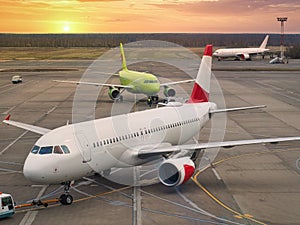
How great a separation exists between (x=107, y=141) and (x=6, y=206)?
7577 mm

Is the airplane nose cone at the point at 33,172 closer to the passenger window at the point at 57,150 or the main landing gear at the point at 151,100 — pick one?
the passenger window at the point at 57,150

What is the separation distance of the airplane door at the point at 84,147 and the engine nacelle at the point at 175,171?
518 cm

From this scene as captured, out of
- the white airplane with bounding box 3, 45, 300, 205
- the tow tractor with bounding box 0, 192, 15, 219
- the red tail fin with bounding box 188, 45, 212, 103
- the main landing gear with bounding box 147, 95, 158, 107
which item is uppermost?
the red tail fin with bounding box 188, 45, 212, 103

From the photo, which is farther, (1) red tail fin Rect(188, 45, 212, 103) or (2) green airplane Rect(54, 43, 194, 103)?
(2) green airplane Rect(54, 43, 194, 103)


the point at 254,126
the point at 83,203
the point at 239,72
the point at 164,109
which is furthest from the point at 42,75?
the point at 83,203

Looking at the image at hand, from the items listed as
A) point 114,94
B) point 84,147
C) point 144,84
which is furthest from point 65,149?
point 114,94

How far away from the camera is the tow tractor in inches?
1030

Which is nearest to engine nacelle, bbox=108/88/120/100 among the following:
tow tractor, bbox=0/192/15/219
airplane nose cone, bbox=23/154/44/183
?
airplane nose cone, bbox=23/154/44/183

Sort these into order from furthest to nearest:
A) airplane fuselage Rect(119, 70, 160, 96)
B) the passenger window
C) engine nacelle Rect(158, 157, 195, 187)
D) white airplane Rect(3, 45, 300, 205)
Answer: airplane fuselage Rect(119, 70, 160, 96) < engine nacelle Rect(158, 157, 195, 187) < the passenger window < white airplane Rect(3, 45, 300, 205)

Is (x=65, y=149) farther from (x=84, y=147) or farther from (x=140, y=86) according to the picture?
(x=140, y=86)

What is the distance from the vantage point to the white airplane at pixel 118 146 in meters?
27.2

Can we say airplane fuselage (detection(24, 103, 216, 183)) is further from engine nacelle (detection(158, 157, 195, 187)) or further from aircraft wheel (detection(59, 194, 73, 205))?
engine nacelle (detection(158, 157, 195, 187))

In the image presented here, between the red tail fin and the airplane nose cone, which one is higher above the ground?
the red tail fin

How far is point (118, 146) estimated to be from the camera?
102 feet
